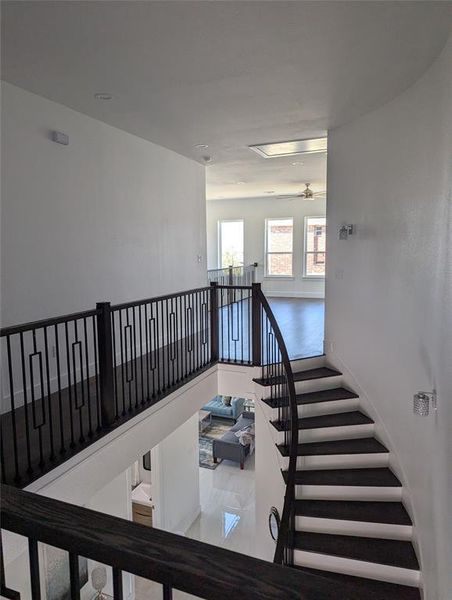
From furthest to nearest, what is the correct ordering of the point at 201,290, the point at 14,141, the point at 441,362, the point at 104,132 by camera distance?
the point at 201,290
the point at 104,132
the point at 14,141
the point at 441,362

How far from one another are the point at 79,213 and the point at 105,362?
1.79m

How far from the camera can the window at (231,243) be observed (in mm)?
12484

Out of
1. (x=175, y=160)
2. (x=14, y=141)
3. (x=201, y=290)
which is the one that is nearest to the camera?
(x=14, y=141)

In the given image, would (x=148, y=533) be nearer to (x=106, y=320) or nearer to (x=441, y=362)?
(x=441, y=362)

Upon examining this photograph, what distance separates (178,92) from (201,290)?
2411 mm

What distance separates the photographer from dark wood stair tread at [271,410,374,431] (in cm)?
473

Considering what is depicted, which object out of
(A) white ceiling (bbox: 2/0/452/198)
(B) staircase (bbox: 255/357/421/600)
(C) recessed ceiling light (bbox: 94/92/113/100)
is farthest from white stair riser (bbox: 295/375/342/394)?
(C) recessed ceiling light (bbox: 94/92/113/100)

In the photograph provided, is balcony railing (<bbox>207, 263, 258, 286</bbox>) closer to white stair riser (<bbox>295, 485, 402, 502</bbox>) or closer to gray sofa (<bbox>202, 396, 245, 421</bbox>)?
gray sofa (<bbox>202, 396, 245, 421</bbox>)

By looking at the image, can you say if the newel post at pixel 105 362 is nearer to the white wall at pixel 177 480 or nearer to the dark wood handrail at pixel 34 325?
the dark wood handrail at pixel 34 325

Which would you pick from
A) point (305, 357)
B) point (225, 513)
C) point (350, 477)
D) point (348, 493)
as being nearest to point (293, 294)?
point (225, 513)

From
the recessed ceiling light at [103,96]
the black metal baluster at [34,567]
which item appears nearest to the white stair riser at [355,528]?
the black metal baluster at [34,567]

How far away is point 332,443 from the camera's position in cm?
469

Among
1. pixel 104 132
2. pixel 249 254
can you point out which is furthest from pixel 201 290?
pixel 249 254

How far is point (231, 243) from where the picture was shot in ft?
41.3
